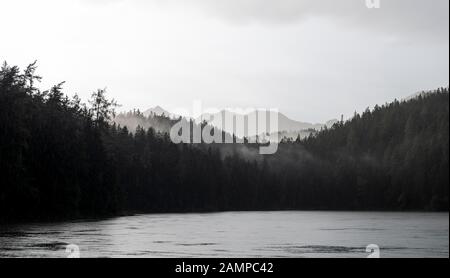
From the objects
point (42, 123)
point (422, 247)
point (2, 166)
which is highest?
point (42, 123)

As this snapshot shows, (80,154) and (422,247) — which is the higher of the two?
(80,154)

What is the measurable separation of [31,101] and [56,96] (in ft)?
63.1

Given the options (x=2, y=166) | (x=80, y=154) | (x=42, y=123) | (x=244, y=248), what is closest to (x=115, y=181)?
(x=80, y=154)

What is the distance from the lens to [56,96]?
391 ft

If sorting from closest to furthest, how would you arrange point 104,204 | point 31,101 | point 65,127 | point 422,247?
point 422,247, point 31,101, point 65,127, point 104,204

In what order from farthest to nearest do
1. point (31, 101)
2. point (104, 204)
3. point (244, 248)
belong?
point (104, 204) < point (31, 101) < point (244, 248)

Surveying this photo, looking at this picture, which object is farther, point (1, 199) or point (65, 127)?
point (65, 127)

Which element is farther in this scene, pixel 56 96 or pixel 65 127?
pixel 56 96
